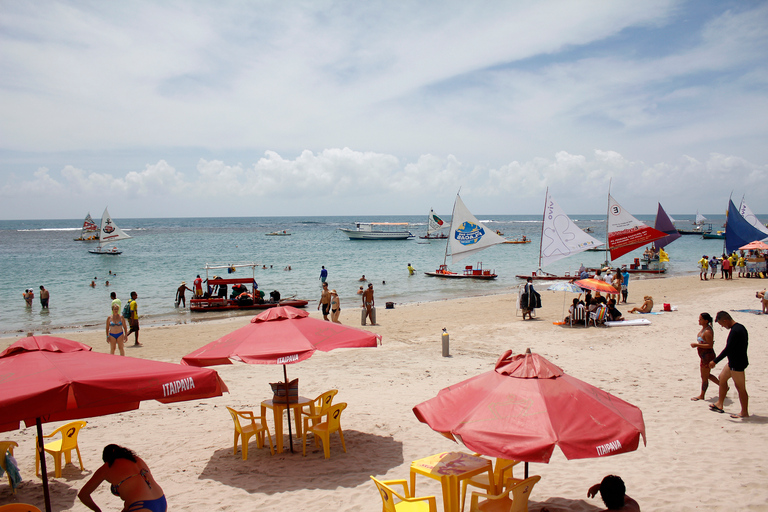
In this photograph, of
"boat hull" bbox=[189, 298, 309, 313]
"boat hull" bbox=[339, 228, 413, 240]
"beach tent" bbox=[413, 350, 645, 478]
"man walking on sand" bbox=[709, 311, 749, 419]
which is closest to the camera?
"beach tent" bbox=[413, 350, 645, 478]

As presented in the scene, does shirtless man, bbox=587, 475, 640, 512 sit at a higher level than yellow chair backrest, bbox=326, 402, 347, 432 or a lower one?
higher

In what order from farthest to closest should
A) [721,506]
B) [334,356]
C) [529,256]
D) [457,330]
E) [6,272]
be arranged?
1. [529,256]
2. [6,272]
3. [457,330]
4. [334,356]
5. [721,506]

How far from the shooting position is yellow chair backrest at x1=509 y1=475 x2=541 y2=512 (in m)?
4.57

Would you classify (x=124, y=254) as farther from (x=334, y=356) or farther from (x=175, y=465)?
(x=175, y=465)

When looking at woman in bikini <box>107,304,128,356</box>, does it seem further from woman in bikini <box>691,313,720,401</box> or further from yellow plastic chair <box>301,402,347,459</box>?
woman in bikini <box>691,313,720,401</box>

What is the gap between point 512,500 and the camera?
480 centimetres

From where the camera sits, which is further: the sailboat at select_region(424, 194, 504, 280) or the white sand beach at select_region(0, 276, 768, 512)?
the sailboat at select_region(424, 194, 504, 280)

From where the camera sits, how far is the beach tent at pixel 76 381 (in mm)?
3721

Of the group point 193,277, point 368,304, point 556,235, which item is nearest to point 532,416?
point 368,304

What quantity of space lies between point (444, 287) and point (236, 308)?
44.3 feet

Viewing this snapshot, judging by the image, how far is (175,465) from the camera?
666 centimetres

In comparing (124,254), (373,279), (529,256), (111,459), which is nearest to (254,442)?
(111,459)

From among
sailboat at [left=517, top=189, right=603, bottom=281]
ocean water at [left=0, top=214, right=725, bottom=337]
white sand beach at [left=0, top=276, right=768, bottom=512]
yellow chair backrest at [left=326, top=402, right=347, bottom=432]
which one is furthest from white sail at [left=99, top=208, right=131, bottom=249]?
yellow chair backrest at [left=326, top=402, right=347, bottom=432]

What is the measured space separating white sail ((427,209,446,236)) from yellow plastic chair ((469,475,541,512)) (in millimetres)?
71151
